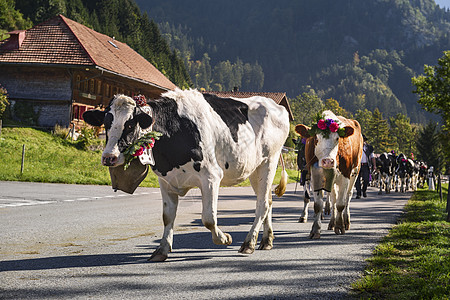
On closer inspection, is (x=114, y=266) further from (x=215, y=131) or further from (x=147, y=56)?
(x=147, y=56)

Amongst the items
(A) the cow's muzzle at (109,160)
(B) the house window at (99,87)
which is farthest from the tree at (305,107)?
(A) the cow's muzzle at (109,160)

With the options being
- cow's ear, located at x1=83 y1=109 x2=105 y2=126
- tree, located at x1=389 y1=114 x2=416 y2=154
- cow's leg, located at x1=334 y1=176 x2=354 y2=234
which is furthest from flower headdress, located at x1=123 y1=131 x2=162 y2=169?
tree, located at x1=389 y1=114 x2=416 y2=154

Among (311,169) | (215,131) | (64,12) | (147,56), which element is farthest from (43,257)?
(147,56)

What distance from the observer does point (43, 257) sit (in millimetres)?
6570

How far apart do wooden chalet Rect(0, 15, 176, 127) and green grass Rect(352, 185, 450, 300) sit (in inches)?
1227

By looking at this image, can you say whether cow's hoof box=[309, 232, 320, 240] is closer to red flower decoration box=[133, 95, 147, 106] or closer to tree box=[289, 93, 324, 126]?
red flower decoration box=[133, 95, 147, 106]

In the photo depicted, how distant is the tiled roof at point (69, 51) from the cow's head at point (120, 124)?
1271 inches

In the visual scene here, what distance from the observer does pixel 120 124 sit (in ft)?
19.5

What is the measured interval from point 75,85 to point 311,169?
31.7m

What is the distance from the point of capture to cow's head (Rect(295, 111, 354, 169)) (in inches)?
365

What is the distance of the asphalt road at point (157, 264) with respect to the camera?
504 centimetres

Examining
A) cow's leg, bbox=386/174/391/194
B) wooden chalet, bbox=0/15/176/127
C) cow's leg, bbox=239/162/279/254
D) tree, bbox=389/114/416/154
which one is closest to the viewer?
cow's leg, bbox=239/162/279/254

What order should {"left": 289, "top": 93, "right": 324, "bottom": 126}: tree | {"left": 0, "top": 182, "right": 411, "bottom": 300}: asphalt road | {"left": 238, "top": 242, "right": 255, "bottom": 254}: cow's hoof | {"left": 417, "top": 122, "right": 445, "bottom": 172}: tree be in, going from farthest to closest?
{"left": 289, "top": 93, "right": 324, "bottom": 126}: tree, {"left": 417, "top": 122, "right": 445, "bottom": 172}: tree, {"left": 238, "top": 242, "right": 255, "bottom": 254}: cow's hoof, {"left": 0, "top": 182, "right": 411, "bottom": 300}: asphalt road

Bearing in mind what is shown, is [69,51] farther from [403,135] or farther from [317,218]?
[403,135]
